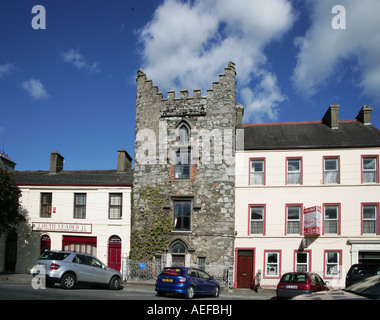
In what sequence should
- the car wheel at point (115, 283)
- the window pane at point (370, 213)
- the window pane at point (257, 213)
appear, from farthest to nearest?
the window pane at point (257, 213)
the window pane at point (370, 213)
the car wheel at point (115, 283)

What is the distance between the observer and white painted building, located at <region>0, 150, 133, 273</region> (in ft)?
93.2

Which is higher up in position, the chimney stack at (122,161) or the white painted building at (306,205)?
the chimney stack at (122,161)

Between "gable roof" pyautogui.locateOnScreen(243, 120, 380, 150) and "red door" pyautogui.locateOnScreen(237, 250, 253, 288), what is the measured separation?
675cm

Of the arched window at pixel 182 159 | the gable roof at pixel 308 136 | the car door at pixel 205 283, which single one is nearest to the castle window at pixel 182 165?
the arched window at pixel 182 159

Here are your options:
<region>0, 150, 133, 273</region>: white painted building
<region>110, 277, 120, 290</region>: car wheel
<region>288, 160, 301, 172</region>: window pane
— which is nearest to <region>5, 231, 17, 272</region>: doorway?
<region>0, 150, 133, 273</region>: white painted building

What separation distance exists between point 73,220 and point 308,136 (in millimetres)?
16896

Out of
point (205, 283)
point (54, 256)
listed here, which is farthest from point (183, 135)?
point (54, 256)

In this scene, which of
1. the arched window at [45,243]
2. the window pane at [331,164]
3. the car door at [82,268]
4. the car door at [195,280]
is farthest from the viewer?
the arched window at [45,243]

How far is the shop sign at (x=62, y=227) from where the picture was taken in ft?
94.1

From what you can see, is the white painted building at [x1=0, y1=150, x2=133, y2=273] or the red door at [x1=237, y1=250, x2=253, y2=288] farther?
the white painted building at [x1=0, y1=150, x2=133, y2=273]

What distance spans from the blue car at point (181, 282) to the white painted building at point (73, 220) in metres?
10.1

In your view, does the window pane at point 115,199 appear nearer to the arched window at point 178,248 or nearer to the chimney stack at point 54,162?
the arched window at point 178,248

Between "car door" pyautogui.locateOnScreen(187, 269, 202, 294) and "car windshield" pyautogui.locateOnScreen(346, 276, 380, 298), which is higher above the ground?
"car windshield" pyautogui.locateOnScreen(346, 276, 380, 298)

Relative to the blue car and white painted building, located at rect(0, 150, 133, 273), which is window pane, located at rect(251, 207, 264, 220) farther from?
the blue car
